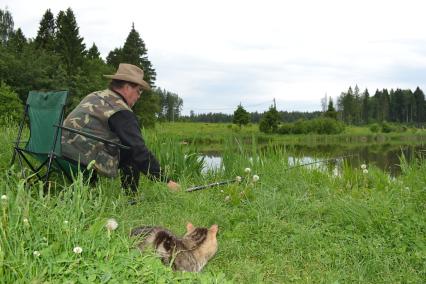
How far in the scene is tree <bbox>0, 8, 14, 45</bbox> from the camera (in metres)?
55.0

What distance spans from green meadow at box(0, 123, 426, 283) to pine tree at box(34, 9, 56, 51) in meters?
47.6

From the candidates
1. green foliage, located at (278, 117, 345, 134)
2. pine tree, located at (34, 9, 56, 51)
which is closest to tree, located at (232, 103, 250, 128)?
green foliage, located at (278, 117, 345, 134)

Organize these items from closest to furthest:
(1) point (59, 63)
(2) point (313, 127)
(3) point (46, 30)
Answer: (1) point (59, 63) → (3) point (46, 30) → (2) point (313, 127)

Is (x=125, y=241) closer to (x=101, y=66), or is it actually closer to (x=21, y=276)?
(x=21, y=276)

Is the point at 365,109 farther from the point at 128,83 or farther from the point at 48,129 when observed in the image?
the point at 48,129

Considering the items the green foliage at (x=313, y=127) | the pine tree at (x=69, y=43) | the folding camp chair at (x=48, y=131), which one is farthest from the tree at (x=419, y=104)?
the folding camp chair at (x=48, y=131)

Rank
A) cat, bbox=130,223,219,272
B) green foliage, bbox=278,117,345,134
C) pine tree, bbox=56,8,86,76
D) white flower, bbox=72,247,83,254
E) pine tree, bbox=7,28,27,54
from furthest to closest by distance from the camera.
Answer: green foliage, bbox=278,117,345,134, pine tree, bbox=56,8,86,76, pine tree, bbox=7,28,27,54, cat, bbox=130,223,219,272, white flower, bbox=72,247,83,254

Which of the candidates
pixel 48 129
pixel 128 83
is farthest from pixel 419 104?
pixel 48 129

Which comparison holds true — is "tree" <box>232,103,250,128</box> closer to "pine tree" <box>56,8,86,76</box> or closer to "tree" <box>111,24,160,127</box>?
"tree" <box>111,24,160,127</box>

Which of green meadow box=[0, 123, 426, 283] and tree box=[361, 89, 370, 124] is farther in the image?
tree box=[361, 89, 370, 124]

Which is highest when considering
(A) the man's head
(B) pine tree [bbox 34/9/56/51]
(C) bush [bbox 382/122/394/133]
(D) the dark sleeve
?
(B) pine tree [bbox 34/9/56/51]

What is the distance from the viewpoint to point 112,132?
4477 millimetres

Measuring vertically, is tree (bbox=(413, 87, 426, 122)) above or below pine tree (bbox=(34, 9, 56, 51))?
below

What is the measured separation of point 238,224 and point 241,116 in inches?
2340
